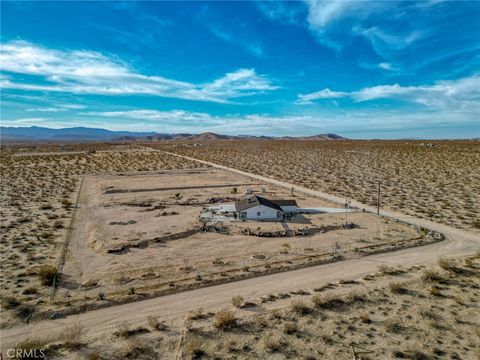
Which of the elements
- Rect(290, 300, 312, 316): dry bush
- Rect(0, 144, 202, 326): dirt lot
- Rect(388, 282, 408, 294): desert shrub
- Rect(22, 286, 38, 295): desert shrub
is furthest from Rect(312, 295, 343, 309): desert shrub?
Rect(22, 286, 38, 295): desert shrub

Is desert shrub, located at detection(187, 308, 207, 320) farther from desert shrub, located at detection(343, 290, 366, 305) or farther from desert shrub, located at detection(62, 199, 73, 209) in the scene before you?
desert shrub, located at detection(62, 199, 73, 209)

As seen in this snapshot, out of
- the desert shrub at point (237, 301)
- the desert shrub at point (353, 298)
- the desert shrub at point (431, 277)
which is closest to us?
the desert shrub at point (237, 301)

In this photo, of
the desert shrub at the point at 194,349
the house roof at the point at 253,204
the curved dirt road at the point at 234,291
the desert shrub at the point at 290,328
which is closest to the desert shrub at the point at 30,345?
the curved dirt road at the point at 234,291

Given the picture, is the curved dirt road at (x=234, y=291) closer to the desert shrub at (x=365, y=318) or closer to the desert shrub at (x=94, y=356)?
the desert shrub at (x=94, y=356)

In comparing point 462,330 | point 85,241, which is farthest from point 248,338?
point 85,241

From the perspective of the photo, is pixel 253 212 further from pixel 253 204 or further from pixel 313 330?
pixel 313 330

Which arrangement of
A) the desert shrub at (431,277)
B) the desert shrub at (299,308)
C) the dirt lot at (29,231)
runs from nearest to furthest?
the desert shrub at (299,308) < the dirt lot at (29,231) < the desert shrub at (431,277)
